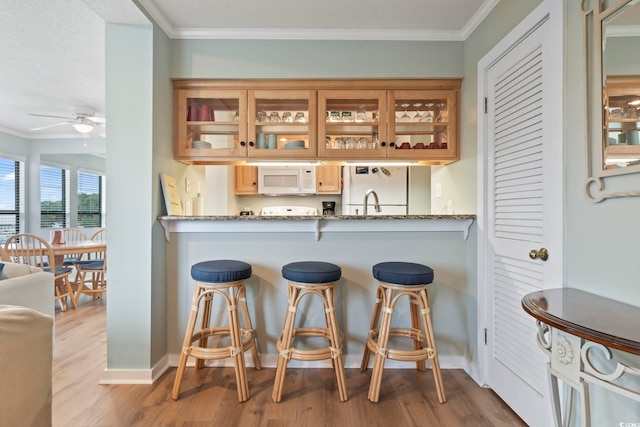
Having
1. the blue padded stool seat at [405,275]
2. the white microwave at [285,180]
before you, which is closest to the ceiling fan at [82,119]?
the white microwave at [285,180]

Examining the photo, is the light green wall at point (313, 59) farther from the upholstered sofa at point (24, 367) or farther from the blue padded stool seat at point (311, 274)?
the upholstered sofa at point (24, 367)

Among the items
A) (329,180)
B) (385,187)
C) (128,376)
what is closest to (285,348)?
(128,376)

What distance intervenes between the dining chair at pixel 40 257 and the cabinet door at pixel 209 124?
217 centimetres

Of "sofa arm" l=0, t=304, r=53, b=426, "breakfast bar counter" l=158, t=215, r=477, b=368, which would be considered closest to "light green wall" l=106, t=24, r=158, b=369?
"breakfast bar counter" l=158, t=215, r=477, b=368

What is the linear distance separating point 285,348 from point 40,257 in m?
3.11

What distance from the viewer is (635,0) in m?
0.98

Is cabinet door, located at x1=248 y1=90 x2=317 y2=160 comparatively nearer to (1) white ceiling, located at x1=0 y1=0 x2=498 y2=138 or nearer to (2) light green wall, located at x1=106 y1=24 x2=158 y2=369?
(1) white ceiling, located at x1=0 y1=0 x2=498 y2=138

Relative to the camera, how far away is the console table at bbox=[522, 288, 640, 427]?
756 mm

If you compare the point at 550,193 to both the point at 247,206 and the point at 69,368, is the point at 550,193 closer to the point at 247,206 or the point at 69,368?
the point at 69,368

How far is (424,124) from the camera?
7.24 feet

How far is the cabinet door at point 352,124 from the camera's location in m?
2.19

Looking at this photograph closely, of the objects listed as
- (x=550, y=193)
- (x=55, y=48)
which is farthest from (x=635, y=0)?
(x=55, y=48)

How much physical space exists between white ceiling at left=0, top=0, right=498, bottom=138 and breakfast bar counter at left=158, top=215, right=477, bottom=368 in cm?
139

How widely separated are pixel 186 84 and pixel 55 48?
119 centimetres
